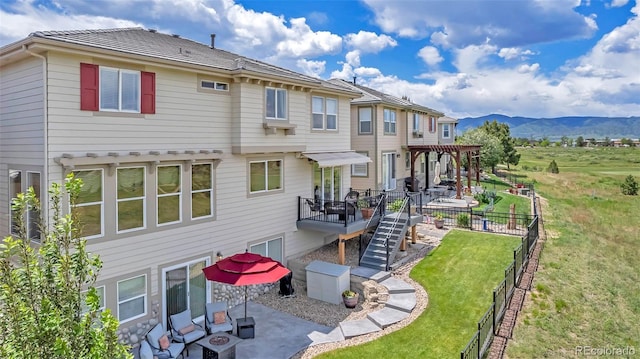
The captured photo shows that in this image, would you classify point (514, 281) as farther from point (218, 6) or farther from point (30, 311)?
point (218, 6)

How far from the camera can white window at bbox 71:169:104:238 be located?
9.88 m

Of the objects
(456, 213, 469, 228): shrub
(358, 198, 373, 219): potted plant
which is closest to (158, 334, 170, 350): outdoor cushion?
(358, 198, 373, 219): potted plant

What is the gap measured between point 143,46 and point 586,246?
2192cm

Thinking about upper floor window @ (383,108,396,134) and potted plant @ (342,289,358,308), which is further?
upper floor window @ (383,108,396,134)

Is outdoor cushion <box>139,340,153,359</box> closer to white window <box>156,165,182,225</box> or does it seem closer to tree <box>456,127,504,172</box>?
white window <box>156,165,182,225</box>

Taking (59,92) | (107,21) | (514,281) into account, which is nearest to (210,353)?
(59,92)

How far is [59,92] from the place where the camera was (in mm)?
9344

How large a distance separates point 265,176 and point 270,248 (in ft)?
9.52

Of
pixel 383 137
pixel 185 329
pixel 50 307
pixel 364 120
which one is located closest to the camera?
pixel 50 307

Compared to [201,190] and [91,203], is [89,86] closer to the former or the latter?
[91,203]

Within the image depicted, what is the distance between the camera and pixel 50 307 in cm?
431

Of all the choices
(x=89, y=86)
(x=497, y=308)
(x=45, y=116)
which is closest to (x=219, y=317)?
(x=45, y=116)

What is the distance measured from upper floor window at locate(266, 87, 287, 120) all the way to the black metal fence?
9645 millimetres

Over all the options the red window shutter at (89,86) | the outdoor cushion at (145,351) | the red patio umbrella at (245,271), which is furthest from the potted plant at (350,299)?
the red window shutter at (89,86)
